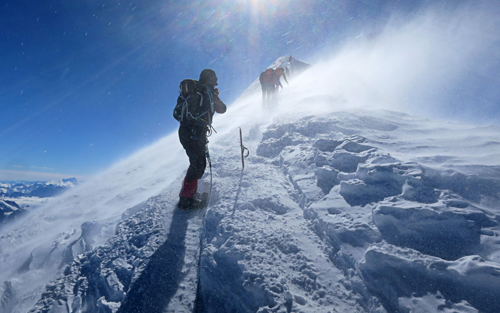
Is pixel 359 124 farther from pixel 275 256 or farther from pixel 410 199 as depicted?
pixel 275 256

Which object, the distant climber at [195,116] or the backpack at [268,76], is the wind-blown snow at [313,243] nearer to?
the distant climber at [195,116]

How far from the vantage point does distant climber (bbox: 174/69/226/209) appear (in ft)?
13.7

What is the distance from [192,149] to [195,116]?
28.1 inches

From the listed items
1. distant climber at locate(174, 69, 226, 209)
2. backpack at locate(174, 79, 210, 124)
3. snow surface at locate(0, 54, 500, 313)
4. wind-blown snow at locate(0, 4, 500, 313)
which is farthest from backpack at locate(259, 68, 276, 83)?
backpack at locate(174, 79, 210, 124)

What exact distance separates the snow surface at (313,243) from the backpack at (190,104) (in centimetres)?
171

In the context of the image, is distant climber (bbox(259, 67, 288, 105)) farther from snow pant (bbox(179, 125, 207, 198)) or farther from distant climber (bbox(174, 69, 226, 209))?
snow pant (bbox(179, 125, 207, 198))

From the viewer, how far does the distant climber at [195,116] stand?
4.17 metres

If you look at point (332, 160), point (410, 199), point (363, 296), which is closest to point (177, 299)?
point (363, 296)

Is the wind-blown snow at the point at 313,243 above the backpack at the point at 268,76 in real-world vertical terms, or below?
below

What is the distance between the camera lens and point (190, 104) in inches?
164

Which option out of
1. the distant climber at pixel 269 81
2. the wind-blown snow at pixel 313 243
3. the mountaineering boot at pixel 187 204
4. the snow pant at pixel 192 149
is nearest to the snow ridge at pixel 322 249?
the wind-blown snow at pixel 313 243

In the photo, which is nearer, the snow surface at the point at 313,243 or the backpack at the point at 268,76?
the snow surface at the point at 313,243

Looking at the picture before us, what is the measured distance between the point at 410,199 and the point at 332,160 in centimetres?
171

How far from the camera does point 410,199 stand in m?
2.96
